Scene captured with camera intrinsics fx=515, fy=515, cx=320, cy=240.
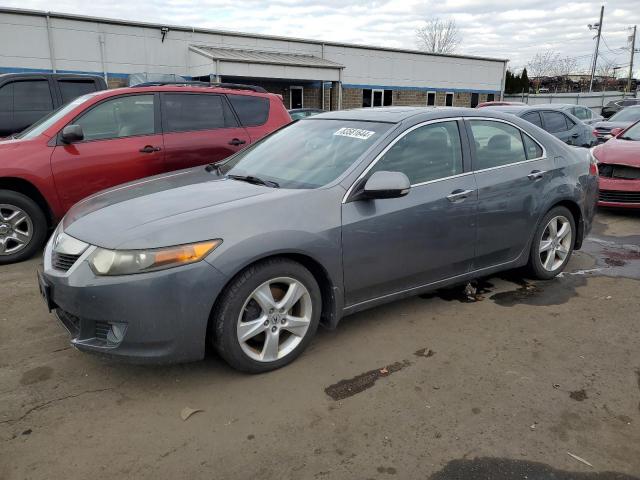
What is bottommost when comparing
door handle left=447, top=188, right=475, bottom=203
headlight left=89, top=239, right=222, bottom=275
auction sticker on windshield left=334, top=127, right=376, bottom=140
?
headlight left=89, top=239, right=222, bottom=275

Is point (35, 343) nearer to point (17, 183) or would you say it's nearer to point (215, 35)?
point (17, 183)

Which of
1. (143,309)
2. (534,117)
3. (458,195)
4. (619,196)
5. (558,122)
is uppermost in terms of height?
(534,117)

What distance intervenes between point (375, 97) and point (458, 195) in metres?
27.9

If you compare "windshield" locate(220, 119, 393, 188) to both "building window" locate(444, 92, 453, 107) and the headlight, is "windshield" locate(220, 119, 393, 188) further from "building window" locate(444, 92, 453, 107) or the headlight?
"building window" locate(444, 92, 453, 107)

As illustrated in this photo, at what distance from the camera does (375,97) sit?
100ft

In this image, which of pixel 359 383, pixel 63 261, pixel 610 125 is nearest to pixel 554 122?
pixel 610 125

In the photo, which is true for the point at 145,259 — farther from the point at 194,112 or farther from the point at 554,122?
the point at 554,122

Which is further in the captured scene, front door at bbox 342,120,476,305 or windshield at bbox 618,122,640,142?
windshield at bbox 618,122,640,142

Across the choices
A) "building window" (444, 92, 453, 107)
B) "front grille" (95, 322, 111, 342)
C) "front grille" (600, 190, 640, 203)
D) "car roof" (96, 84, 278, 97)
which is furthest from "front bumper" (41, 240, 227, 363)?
"building window" (444, 92, 453, 107)

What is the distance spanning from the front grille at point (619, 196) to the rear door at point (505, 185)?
11.8 feet

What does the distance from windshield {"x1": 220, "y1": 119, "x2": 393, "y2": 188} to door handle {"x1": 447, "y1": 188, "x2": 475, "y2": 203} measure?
694 mm

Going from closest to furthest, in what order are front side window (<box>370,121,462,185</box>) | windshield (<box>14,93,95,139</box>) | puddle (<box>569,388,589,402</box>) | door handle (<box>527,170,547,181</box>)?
puddle (<box>569,388,589,402</box>)
front side window (<box>370,121,462,185</box>)
door handle (<box>527,170,547,181</box>)
windshield (<box>14,93,95,139</box>)

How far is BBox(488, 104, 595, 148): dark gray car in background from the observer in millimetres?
10242

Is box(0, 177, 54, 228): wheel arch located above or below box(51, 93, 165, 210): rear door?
below
